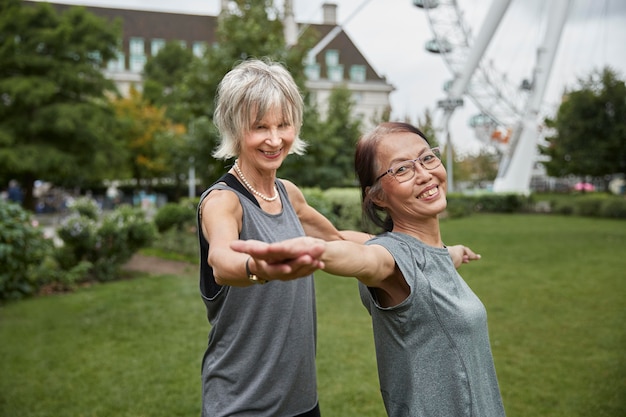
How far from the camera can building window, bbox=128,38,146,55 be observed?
5134cm

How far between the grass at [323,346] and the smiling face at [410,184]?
10.5 ft

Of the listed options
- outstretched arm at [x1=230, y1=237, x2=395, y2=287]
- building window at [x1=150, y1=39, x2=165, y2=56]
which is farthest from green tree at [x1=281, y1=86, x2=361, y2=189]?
building window at [x1=150, y1=39, x2=165, y2=56]

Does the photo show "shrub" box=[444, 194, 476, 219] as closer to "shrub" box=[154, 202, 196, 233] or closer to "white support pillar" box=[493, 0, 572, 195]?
"white support pillar" box=[493, 0, 572, 195]

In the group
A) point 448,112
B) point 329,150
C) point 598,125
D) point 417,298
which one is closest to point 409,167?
point 417,298

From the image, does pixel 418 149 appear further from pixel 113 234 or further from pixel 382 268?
pixel 113 234

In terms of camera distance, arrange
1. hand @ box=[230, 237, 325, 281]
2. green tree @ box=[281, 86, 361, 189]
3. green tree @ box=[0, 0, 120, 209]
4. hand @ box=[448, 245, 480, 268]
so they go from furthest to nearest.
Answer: green tree @ box=[0, 0, 120, 209], green tree @ box=[281, 86, 361, 189], hand @ box=[448, 245, 480, 268], hand @ box=[230, 237, 325, 281]

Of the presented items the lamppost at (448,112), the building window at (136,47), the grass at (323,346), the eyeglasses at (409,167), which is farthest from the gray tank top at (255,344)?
the building window at (136,47)

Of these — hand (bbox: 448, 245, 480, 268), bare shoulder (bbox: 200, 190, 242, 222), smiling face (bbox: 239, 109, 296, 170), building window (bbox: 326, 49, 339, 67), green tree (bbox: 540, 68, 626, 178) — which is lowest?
hand (bbox: 448, 245, 480, 268)

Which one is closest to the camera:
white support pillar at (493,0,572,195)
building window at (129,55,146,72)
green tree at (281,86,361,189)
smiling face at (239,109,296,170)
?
smiling face at (239,109,296,170)

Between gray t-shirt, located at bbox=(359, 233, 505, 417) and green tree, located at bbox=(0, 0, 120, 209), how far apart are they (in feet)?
79.7

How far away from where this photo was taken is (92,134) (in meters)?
25.0

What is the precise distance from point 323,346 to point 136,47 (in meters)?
49.8

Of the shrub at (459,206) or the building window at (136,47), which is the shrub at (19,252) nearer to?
the shrub at (459,206)

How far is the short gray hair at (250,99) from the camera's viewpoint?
1.91m
